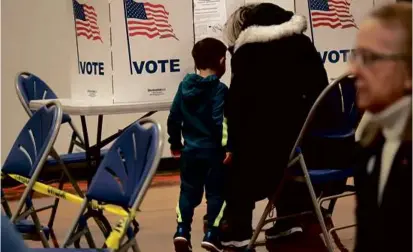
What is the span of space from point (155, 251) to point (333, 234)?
1.02m

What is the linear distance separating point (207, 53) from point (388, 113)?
9.60 feet

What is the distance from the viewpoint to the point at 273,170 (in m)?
3.90

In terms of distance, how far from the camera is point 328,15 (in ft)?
15.3

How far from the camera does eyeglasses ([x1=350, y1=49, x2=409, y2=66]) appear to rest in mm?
1207

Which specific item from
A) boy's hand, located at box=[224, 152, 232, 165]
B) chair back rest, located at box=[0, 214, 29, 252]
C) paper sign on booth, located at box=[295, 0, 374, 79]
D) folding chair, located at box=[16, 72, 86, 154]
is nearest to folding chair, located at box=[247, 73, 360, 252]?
boy's hand, located at box=[224, 152, 232, 165]

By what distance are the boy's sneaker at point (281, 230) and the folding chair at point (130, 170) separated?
1.80 meters

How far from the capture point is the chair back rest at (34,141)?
3.07 m

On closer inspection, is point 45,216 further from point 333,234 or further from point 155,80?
point 333,234

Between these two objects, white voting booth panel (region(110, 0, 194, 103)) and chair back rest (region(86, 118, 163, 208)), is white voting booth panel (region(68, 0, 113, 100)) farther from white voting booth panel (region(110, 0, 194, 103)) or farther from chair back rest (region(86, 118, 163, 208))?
chair back rest (region(86, 118, 163, 208))

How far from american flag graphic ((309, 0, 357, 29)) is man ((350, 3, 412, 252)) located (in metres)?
3.45

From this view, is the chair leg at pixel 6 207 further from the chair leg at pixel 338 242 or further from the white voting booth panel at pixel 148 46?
the chair leg at pixel 338 242

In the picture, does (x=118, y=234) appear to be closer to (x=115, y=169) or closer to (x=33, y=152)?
(x=115, y=169)

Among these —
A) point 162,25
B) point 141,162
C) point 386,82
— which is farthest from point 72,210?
point 386,82

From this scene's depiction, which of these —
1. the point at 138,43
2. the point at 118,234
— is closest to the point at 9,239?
the point at 118,234
